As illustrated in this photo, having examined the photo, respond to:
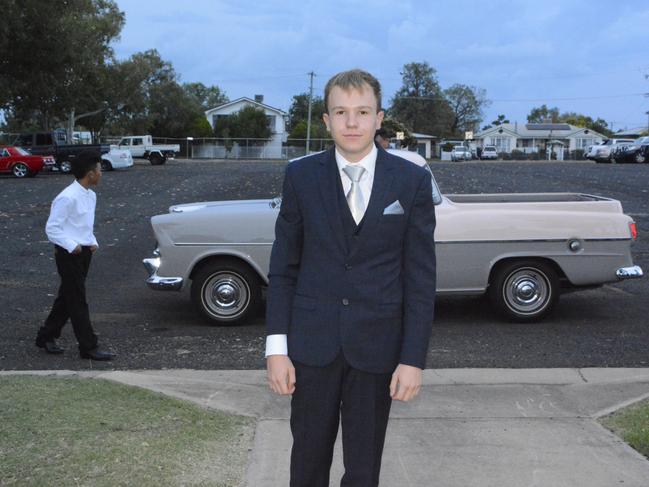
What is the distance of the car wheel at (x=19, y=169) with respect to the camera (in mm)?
36844

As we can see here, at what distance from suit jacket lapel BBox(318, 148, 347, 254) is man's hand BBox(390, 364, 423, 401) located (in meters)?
0.45

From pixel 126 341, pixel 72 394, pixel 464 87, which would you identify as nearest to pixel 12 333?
pixel 126 341

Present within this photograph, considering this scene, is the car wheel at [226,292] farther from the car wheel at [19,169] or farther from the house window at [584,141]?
the house window at [584,141]

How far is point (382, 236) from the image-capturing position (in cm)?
295

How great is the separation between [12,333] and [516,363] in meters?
4.58

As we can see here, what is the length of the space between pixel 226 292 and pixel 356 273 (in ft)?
18.1

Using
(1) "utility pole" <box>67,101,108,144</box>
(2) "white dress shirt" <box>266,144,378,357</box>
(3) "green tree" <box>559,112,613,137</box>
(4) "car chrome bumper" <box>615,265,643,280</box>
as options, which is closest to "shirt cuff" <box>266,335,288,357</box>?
(2) "white dress shirt" <box>266,144,378,357</box>

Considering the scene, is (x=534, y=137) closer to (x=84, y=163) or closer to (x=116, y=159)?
(x=116, y=159)

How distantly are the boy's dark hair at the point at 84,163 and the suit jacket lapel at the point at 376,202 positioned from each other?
440cm

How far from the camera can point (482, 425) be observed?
5250 mm

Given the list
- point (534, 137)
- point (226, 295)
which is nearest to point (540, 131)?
point (534, 137)

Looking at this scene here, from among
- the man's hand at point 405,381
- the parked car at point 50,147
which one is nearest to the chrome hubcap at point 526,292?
the man's hand at point 405,381

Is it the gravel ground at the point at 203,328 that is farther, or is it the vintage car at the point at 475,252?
the vintage car at the point at 475,252

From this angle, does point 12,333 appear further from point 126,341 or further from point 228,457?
point 228,457
